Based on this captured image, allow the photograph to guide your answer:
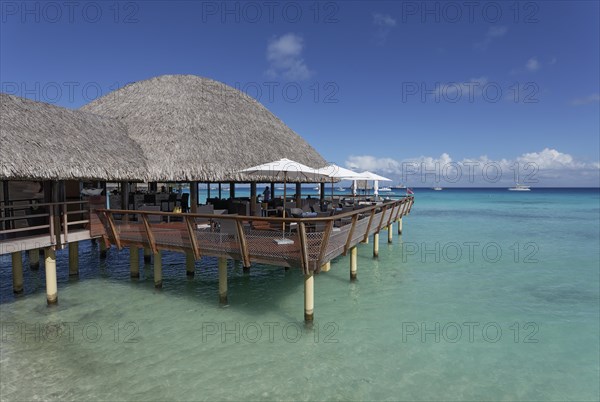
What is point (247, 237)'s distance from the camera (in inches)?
352

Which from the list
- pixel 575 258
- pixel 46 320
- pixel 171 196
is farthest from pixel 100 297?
pixel 575 258

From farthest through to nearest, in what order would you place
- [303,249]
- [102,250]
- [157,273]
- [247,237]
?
[102,250], [157,273], [247,237], [303,249]

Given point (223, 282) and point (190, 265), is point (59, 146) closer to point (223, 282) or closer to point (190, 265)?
point (190, 265)

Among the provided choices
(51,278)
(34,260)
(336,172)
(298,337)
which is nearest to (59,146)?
(51,278)

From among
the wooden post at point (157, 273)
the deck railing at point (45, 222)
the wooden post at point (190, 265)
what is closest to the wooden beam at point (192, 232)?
the wooden post at point (157, 273)

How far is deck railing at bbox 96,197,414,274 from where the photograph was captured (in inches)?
326

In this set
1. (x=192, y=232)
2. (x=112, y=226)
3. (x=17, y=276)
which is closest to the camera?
(x=192, y=232)

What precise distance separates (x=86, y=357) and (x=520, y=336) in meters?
10.8

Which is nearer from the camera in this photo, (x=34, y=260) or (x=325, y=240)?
(x=325, y=240)

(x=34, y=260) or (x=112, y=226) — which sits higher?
(x=112, y=226)

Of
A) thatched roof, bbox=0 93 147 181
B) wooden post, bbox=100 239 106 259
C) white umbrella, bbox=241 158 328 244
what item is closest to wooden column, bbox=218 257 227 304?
white umbrella, bbox=241 158 328 244

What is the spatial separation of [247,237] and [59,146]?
6749 millimetres

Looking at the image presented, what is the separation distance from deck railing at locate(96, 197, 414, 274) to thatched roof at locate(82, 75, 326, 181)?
219 centimetres

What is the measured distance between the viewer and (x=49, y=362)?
24.2 ft
